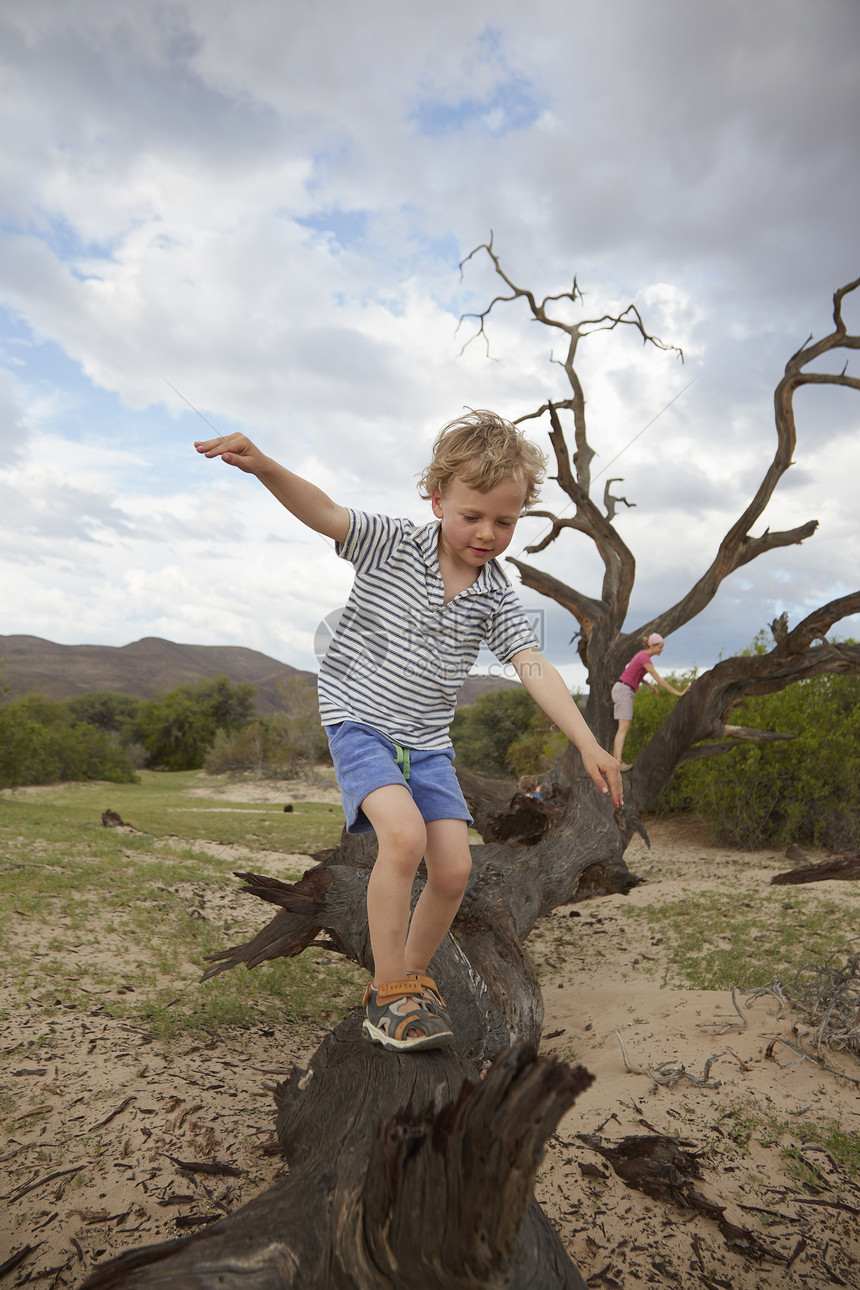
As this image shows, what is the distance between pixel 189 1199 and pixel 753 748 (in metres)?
10.4

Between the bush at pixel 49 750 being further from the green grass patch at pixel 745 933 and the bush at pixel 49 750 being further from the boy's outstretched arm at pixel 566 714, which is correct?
the boy's outstretched arm at pixel 566 714

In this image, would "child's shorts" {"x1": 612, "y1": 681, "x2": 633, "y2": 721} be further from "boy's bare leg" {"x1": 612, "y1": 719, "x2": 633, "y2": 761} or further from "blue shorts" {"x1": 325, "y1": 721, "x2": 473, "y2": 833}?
"blue shorts" {"x1": 325, "y1": 721, "x2": 473, "y2": 833}

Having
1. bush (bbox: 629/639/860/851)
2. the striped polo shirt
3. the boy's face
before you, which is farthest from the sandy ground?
bush (bbox: 629/639/860/851)

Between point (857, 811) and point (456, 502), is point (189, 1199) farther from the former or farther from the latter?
point (857, 811)

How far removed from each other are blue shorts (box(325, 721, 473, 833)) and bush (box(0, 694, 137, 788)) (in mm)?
11699

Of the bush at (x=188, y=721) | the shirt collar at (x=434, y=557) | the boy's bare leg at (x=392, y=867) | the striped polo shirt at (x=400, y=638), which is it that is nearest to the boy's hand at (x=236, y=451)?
the striped polo shirt at (x=400, y=638)

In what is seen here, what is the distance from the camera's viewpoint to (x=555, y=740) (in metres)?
17.1

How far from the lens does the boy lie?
7.42 feet

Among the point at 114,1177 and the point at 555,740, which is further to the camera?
the point at 555,740

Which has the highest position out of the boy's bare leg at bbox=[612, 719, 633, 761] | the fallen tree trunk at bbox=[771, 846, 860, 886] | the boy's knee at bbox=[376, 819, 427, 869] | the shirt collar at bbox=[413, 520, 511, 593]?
the shirt collar at bbox=[413, 520, 511, 593]

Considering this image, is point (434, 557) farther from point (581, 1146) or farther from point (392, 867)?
point (581, 1146)

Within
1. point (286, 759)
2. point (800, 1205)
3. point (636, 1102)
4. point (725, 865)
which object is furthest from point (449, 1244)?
point (286, 759)

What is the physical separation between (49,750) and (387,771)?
1884cm

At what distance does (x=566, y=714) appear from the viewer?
7.98 feet
